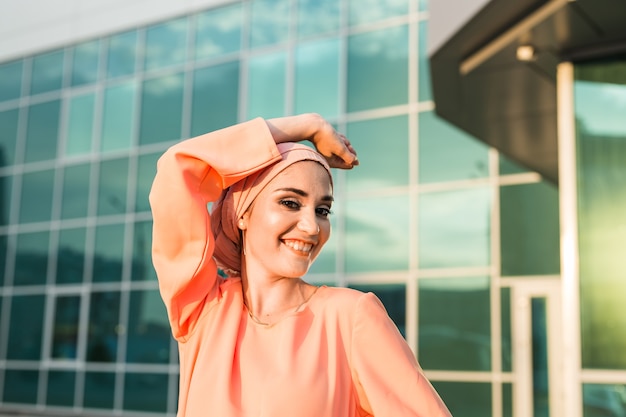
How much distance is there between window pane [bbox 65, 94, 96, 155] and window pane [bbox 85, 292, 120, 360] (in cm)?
291

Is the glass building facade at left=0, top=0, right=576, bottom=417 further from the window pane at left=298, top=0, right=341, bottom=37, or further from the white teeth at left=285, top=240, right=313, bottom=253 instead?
the white teeth at left=285, top=240, right=313, bottom=253

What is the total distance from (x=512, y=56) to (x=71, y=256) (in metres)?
10.9

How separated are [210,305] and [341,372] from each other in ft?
1.15

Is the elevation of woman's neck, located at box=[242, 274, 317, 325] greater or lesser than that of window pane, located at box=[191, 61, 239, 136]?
lesser

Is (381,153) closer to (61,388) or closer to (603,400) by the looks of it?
(603,400)

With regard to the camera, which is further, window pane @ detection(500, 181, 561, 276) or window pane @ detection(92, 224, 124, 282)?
window pane @ detection(92, 224, 124, 282)

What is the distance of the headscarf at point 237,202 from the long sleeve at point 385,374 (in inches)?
13.7

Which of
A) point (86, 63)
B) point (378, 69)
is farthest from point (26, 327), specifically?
point (378, 69)

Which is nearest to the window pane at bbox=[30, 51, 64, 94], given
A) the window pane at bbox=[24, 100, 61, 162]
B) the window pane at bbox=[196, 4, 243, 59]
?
the window pane at bbox=[24, 100, 61, 162]

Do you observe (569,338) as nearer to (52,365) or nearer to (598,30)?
(598,30)

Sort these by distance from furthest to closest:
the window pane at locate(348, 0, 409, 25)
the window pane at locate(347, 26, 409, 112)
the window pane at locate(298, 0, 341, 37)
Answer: the window pane at locate(298, 0, 341, 37) < the window pane at locate(348, 0, 409, 25) < the window pane at locate(347, 26, 409, 112)

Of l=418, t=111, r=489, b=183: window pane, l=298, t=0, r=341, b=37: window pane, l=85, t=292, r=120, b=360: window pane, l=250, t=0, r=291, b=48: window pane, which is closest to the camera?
l=418, t=111, r=489, b=183: window pane

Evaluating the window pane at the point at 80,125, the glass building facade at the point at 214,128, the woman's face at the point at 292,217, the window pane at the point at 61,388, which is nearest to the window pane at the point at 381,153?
the glass building facade at the point at 214,128

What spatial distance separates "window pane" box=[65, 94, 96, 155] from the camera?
647 inches
